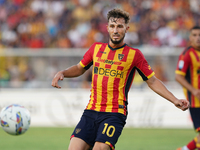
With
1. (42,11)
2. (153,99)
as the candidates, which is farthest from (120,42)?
(42,11)

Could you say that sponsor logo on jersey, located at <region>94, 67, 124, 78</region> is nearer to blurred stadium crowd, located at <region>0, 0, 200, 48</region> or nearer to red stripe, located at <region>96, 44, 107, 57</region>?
red stripe, located at <region>96, 44, 107, 57</region>

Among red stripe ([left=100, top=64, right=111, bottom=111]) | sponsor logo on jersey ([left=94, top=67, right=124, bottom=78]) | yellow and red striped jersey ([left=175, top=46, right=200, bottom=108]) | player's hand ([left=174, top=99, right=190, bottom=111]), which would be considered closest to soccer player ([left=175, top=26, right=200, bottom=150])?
yellow and red striped jersey ([left=175, top=46, right=200, bottom=108])

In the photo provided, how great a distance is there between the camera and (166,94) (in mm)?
4738

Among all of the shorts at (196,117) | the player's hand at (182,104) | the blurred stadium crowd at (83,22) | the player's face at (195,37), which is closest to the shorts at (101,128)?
the player's hand at (182,104)

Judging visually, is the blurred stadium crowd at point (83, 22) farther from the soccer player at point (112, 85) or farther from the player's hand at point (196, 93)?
the soccer player at point (112, 85)

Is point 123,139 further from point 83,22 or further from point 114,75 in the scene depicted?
point 83,22

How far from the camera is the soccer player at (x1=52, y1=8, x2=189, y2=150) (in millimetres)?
4578

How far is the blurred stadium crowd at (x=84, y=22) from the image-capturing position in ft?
49.4

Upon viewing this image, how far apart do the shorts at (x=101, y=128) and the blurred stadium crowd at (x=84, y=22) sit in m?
10.0

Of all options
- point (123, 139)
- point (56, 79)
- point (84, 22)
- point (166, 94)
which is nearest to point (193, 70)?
point (166, 94)

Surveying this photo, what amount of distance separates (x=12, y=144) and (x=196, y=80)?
475cm

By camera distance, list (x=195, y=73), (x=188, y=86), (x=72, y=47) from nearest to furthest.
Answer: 1. (x=188, y=86)
2. (x=195, y=73)
3. (x=72, y=47)

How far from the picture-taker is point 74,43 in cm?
1538

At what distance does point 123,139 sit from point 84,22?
757 centimetres
